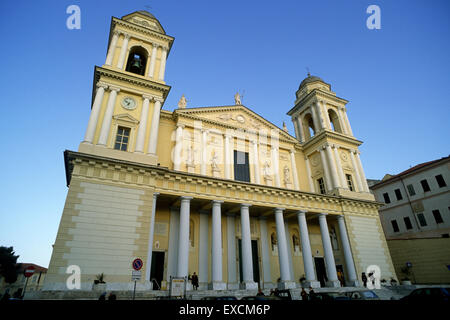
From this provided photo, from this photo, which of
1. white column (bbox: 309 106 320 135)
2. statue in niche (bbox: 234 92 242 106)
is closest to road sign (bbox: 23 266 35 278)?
statue in niche (bbox: 234 92 242 106)

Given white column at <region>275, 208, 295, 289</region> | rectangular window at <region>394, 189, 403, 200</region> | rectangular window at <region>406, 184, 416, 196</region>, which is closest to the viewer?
white column at <region>275, 208, 295, 289</region>

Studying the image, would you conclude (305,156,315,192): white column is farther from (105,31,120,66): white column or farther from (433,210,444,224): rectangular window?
(105,31,120,66): white column

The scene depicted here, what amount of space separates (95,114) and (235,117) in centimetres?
1189

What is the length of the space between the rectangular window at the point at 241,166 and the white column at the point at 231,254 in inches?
133

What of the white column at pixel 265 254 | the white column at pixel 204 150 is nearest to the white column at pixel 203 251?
the white column at pixel 204 150

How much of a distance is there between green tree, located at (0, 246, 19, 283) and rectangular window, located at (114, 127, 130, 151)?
167 ft

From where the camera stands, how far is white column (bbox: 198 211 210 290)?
1712cm

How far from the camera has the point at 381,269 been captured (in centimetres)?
2103

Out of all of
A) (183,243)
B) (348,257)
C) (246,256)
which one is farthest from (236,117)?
(348,257)

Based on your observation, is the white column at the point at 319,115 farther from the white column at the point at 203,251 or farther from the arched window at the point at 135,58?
the arched window at the point at 135,58

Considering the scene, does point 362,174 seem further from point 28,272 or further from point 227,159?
point 28,272

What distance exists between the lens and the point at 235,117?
23641mm

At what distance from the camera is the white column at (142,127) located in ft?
53.8

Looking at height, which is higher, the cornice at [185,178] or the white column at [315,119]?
the white column at [315,119]
